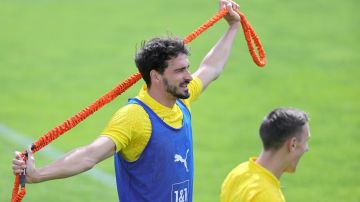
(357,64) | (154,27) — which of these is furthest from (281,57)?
(154,27)

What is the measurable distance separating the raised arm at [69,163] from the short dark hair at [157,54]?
699 millimetres

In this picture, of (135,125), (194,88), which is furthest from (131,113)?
(194,88)

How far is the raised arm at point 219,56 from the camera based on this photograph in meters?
7.89

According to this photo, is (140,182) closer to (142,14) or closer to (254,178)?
(254,178)

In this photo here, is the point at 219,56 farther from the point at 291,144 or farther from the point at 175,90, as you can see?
the point at 291,144

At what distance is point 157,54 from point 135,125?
57 centimetres

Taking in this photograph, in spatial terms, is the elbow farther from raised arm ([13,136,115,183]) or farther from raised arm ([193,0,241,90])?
raised arm ([193,0,241,90])

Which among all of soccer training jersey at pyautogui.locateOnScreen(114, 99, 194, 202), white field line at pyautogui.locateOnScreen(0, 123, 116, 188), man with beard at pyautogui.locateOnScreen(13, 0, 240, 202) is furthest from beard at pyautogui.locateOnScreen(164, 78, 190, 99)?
white field line at pyautogui.locateOnScreen(0, 123, 116, 188)

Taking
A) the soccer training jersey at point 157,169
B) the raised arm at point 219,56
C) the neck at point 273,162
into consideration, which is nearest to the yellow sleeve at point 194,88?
the raised arm at point 219,56

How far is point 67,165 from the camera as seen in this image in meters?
6.44

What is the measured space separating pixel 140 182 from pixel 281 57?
956cm

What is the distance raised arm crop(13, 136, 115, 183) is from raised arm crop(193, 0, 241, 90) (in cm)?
150

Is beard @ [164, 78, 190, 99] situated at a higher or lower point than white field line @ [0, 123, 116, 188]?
lower

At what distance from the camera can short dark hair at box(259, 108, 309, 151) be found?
6.23 m
